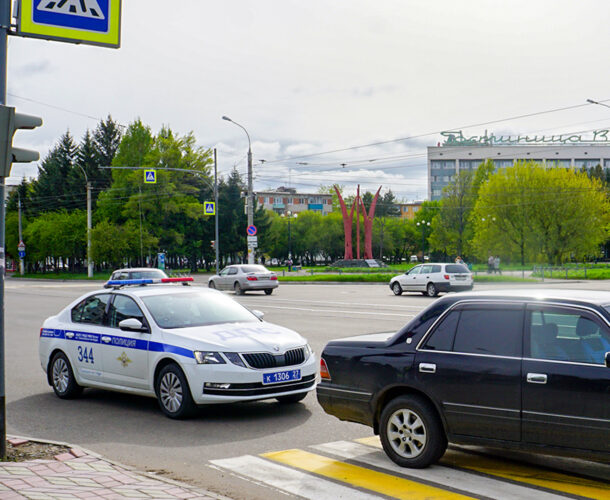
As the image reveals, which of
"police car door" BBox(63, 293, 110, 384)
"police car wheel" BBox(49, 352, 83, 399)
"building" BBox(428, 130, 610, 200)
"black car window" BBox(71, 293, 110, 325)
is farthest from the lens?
"building" BBox(428, 130, 610, 200)

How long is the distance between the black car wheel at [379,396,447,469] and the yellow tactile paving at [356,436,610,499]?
343 millimetres

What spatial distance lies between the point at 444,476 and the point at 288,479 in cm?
123

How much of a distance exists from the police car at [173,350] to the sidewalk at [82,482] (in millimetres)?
2003

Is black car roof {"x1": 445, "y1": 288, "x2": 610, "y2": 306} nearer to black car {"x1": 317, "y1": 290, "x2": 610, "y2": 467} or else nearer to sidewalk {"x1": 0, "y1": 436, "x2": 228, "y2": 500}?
black car {"x1": 317, "y1": 290, "x2": 610, "y2": 467}

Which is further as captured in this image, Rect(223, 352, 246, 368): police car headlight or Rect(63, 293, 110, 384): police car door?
Rect(63, 293, 110, 384): police car door

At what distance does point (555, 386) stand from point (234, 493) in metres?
2.49

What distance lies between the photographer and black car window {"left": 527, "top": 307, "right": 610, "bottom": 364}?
5.37m

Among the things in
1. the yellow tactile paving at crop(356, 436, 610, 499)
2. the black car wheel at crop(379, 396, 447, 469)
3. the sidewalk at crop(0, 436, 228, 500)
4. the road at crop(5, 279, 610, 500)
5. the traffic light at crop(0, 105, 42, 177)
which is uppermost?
the traffic light at crop(0, 105, 42, 177)

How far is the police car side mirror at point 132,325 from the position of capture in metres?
8.74

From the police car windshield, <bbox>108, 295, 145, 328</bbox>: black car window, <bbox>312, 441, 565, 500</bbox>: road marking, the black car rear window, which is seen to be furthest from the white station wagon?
<bbox>312, 441, 565, 500</bbox>: road marking

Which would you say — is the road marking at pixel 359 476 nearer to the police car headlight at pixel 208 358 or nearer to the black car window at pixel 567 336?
the black car window at pixel 567 336

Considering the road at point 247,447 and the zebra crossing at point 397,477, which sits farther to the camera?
the road at point 247,447

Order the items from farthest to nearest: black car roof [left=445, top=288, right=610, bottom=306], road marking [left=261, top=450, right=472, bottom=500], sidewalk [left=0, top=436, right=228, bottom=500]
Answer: black car roof [left=445, top=288, right=610, bottom=306] < road marking [left=261, top=450, right=472, bottom=500] < sidewalk [left=0, top=436, right=228, bottom=500]

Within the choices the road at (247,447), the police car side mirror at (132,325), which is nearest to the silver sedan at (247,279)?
the road at (247,447)
